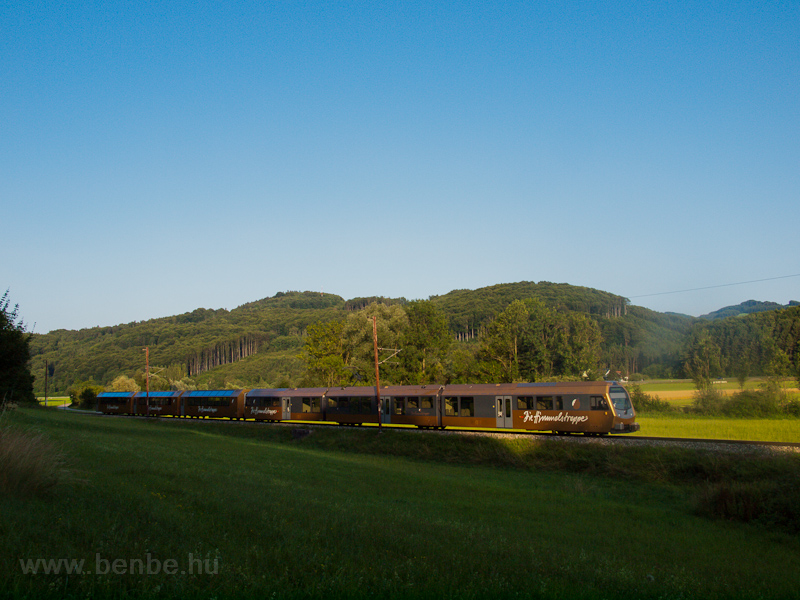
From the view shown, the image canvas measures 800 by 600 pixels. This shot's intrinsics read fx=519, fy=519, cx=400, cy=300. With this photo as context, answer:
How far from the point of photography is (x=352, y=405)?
144ft

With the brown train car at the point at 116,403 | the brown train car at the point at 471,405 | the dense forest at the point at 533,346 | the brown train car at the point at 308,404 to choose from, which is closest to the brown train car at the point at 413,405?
the brown train car at the point at 471,405

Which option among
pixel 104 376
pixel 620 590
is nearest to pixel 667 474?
pixel 620 590

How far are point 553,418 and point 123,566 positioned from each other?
29841 millimetres

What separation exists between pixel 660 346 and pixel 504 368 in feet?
118

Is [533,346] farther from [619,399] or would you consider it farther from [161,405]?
[161,405]

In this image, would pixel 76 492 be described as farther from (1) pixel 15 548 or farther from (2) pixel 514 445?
(2) pixel 514 445

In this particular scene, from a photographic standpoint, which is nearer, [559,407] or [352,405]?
[559,407]

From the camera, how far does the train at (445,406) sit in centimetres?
3117

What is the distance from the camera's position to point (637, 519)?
1606cm

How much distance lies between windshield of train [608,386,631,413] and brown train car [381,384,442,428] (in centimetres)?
1238

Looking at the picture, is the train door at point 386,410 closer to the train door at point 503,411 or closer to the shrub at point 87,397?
the train door at point 503,411

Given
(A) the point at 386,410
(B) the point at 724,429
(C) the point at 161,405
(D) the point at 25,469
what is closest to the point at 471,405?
(A) the point at 386,410

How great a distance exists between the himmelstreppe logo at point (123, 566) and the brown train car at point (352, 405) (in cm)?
3671

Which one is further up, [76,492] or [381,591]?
[76,492]
